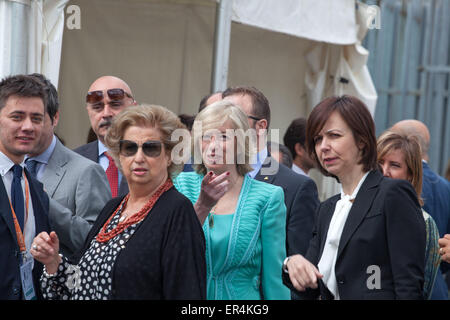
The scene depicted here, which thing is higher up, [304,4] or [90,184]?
[304,4]

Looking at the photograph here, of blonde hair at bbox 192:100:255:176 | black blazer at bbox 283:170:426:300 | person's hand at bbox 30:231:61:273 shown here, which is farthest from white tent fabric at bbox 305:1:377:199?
person's hand at bbox 30:231:61:273

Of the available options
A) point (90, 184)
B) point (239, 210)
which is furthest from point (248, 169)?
point (90, 184)

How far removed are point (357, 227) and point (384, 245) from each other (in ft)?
0.49

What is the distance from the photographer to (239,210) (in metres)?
3.48

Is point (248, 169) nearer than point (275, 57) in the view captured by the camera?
Yes

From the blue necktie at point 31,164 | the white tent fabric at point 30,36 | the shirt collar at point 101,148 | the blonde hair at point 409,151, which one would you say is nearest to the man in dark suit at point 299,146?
the blonde hair at point 409,151

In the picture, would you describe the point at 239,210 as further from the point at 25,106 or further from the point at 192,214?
the point at 25,106

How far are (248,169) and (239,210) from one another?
27 cm

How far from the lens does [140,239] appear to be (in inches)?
116

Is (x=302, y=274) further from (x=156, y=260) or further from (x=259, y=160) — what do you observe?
(x=259, y=160)

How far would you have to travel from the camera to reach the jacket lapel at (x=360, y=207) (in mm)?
3152

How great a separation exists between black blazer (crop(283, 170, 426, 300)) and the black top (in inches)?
26.7

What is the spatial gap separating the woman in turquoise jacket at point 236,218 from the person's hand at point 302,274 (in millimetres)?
324

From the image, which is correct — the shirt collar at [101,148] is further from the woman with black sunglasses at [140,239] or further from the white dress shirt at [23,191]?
the woman with black sunglasses at [140,239]
